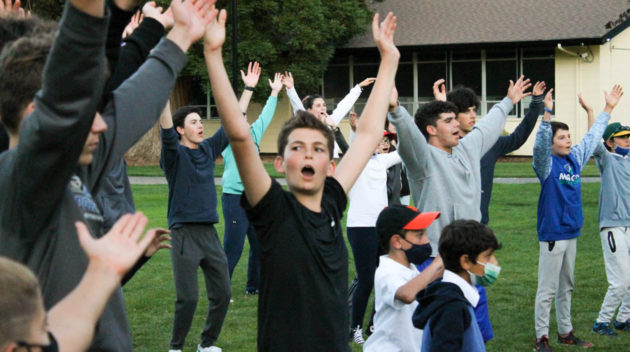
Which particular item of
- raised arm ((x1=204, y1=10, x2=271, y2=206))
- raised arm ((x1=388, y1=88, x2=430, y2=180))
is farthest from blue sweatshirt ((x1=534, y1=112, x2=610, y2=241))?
raised arm ((x1=204, y1=10, x2=271, y2=206))

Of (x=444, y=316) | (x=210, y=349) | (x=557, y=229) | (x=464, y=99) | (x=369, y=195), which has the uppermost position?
(x=464, y=99)

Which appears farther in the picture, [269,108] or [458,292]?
[269,108]

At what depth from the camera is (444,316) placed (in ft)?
15.0

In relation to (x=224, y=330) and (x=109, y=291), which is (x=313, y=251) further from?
(x=224, y=330)

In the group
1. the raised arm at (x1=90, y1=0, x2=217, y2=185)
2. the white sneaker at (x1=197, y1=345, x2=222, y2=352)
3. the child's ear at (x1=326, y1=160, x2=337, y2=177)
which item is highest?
the raised arm at (x1=90, y1=0, x2=217, y2=185)

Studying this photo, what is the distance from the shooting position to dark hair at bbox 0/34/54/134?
2.41m

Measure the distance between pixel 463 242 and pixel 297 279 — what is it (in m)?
1.76

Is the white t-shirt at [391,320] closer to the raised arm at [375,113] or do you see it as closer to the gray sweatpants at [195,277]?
the raised arm at [375,113]

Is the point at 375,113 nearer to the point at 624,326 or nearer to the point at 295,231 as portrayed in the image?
the point at 295,231

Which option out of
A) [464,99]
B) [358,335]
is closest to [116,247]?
[464,99]

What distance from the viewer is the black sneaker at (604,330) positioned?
8.16m

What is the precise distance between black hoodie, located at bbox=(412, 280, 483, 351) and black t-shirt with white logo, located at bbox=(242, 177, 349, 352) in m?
1.12

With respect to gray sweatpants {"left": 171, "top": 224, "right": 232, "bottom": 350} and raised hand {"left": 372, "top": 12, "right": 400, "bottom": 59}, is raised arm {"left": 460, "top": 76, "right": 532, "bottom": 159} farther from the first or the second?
gray sweatpants {"left": 171, "top": 224, "right": 232, "bottom": 350}

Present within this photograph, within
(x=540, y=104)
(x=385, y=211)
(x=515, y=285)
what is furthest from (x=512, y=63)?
(x=385, y=211)
